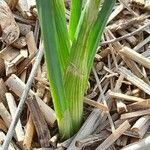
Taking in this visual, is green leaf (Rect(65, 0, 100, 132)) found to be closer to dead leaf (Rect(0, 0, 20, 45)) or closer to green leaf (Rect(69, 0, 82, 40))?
green leaf (Rect(69, 0, 82, 40))

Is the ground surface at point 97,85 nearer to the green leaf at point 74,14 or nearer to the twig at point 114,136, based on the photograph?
the twig at point 114,136

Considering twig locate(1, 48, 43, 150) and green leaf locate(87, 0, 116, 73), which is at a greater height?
green leaf locate(87, 0, 116, 73)

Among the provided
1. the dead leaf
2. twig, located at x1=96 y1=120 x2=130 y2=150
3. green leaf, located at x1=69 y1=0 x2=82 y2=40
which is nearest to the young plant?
green leaf, located at x1=69 y1=0 x2=82 y2=40

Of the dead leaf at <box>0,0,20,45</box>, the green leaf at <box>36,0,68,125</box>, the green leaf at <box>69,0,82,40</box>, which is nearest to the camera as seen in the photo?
the green leaf at <box>36,0,68,125</box>

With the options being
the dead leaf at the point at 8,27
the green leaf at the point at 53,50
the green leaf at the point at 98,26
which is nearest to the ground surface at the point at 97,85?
the dead leaf at the point at 8,27

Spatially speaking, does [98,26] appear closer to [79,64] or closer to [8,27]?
[79,64]

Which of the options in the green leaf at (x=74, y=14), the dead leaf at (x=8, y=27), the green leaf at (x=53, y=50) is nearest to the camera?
the green leaf at (x=53, y=50)

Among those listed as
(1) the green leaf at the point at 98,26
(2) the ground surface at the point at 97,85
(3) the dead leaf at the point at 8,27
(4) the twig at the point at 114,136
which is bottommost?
(4) the twig at the point at 114,136

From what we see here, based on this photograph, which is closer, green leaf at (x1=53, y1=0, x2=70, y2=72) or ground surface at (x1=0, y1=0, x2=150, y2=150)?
green leaf at (x1=53, y1=0, x2=70, y2=72)

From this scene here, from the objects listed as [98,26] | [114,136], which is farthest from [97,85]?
[98,26]
